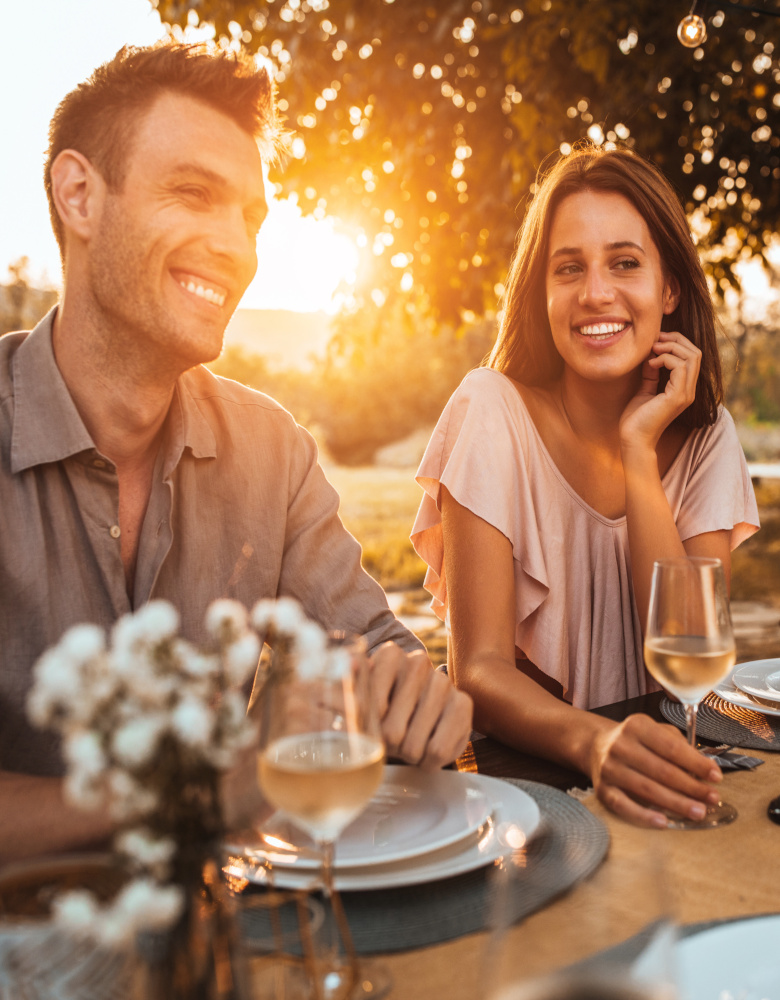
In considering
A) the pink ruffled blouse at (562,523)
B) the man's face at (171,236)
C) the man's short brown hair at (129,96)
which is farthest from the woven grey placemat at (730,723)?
the man's short brown hair at (129,96)

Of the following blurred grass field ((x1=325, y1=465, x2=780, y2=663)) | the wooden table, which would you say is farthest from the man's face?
blurred grass field ((x1=325, y1=465, x2=780, y2=663))

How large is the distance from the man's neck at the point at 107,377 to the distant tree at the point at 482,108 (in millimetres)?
3179

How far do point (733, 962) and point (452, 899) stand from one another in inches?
10.6

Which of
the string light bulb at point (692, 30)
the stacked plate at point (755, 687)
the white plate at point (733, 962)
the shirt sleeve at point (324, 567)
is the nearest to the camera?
the white plate at point (733, 962)

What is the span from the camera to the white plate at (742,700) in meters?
1.53

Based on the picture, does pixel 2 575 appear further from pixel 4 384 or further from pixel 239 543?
pixel 239 543

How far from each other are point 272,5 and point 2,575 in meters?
4.13

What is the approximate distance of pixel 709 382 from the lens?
244 cm

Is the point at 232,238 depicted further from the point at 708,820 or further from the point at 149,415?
the point at 708,820

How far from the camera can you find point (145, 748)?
1.70 feet

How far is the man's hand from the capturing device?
46.5 inches

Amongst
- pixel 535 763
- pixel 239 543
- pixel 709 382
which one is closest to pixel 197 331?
pixel 239 543

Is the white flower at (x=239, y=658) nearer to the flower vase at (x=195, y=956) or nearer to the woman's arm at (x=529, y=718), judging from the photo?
the flower vase at (x=195, y=956)

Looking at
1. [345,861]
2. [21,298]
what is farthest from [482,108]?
[21,298]
